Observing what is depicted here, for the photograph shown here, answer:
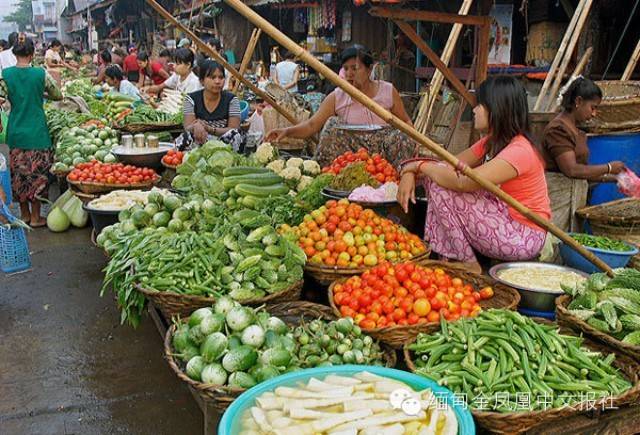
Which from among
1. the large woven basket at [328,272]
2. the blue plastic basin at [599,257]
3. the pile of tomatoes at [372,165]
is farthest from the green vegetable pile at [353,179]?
the blue plastic basin at [599,257]

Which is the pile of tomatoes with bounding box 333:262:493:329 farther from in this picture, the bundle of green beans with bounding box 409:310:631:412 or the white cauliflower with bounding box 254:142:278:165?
the white cauliflower with bounding box 254:142:278:165

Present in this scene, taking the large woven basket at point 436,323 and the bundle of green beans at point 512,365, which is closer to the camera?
the bundle of green beans at point 512,365

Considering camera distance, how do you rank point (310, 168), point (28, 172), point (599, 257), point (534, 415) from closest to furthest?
point (534, 415)
point (599, 257)
point (310, 168)
point (28, 172)

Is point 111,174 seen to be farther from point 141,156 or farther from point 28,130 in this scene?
point 28,130

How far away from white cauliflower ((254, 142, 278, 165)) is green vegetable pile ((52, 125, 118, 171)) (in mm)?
2173

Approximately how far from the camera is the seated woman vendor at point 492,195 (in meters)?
3.23

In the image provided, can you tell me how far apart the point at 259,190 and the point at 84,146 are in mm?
3734

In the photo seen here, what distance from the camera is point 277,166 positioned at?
16.1 ft

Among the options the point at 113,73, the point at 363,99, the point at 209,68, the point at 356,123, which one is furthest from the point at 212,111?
the point at 113,73

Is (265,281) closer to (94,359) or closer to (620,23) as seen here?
(94,359)

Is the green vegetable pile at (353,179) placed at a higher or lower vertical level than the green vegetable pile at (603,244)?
higher

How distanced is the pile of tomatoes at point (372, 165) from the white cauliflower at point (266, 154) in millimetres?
Answer: 658

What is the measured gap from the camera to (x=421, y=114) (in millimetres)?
7008

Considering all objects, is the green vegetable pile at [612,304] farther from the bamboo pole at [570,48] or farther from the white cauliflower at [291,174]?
the bamboo pole at [570,48]
